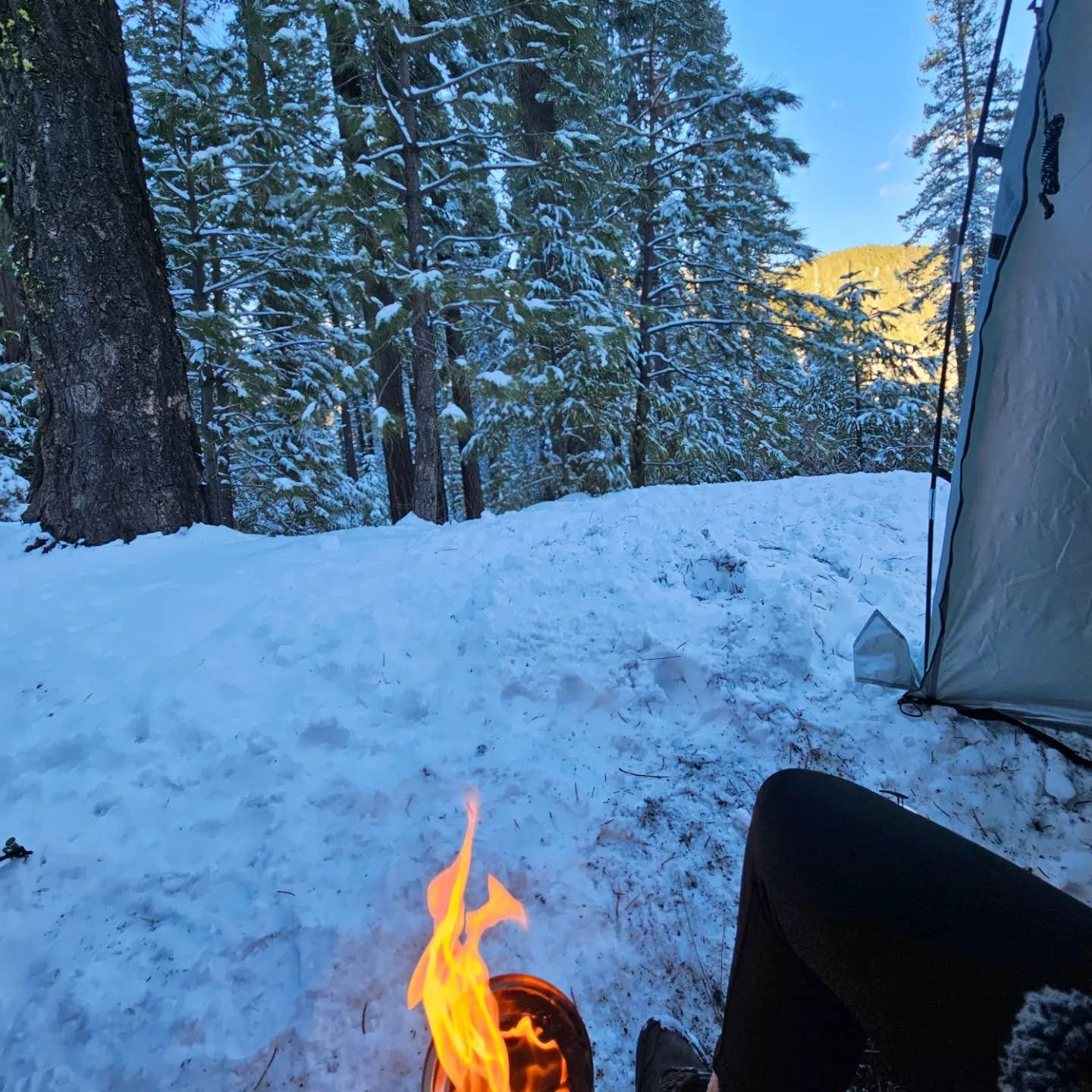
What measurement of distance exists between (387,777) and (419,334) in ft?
19.3

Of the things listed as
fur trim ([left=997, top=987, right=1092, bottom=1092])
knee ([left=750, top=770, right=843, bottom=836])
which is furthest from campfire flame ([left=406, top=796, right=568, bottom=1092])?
fur trim ([left=997, top=987, right=1092, bottom=1092])

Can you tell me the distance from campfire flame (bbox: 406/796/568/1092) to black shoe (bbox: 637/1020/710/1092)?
276mm

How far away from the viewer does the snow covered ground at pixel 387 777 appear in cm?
174

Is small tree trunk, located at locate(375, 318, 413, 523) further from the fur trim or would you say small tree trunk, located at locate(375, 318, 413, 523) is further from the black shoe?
the fur trim

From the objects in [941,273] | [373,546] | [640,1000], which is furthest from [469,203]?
[941,273]

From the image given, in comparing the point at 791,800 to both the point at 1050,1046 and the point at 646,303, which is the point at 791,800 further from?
the point at 646,303

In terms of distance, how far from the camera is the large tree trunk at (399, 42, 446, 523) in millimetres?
6734

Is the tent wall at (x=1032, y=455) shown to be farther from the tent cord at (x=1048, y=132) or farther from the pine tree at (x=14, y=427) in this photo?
the pine tree at (x=14, y=427)

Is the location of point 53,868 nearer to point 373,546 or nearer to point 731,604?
point 373,546

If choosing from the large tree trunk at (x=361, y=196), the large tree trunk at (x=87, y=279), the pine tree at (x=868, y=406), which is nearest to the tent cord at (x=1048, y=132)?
the large tree trunk at (x=87, y=279)

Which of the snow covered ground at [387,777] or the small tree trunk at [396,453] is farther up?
the small tree trunk at [396,453]

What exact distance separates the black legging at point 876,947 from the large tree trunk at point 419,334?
6.54m

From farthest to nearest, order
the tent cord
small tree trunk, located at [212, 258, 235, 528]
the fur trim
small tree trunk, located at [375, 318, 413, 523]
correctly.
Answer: small tree trunk, located at [375, 318, 413, 523] → small tree trunk, located at [212, 258, 235, 528] → the tent cord → the fur trim

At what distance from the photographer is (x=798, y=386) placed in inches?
437
